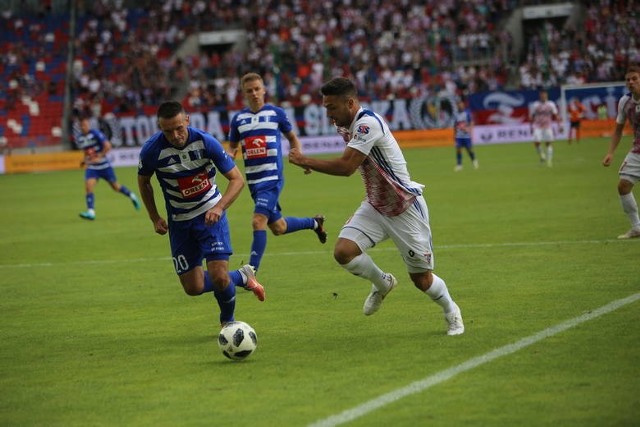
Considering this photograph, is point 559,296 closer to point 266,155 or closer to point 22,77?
point 266,155

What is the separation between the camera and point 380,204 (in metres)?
9.40

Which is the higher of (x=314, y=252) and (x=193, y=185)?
(x=193, y=185)

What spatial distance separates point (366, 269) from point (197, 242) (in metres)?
1.59

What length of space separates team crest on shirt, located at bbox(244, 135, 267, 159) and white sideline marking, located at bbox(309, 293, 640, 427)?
16.9 ft

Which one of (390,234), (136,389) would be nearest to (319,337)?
(390,234)

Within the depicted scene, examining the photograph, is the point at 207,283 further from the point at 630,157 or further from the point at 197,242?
the point at 630,157

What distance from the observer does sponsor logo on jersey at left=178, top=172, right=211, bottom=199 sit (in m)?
9.63

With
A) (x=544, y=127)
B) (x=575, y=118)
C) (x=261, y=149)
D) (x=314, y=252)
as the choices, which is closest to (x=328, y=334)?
(x=261, y=149)

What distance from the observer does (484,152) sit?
42250 mm

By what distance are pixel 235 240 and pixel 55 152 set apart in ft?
111

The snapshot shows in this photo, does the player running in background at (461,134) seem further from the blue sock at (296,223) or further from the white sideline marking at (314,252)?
the blue sock at (296,223)

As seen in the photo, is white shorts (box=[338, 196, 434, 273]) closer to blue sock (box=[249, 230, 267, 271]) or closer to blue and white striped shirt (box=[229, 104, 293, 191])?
blue sock (box=[249, 230, 267, 271])

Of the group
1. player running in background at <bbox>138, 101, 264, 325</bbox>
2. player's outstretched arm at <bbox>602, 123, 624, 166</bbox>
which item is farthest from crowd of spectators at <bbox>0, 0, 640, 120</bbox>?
player running in background at <bbox>138, 101, 264, 325</bbox>

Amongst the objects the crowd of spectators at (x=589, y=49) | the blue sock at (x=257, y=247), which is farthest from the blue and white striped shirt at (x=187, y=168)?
→ the crowd of spectators at (x=589, y=49)
